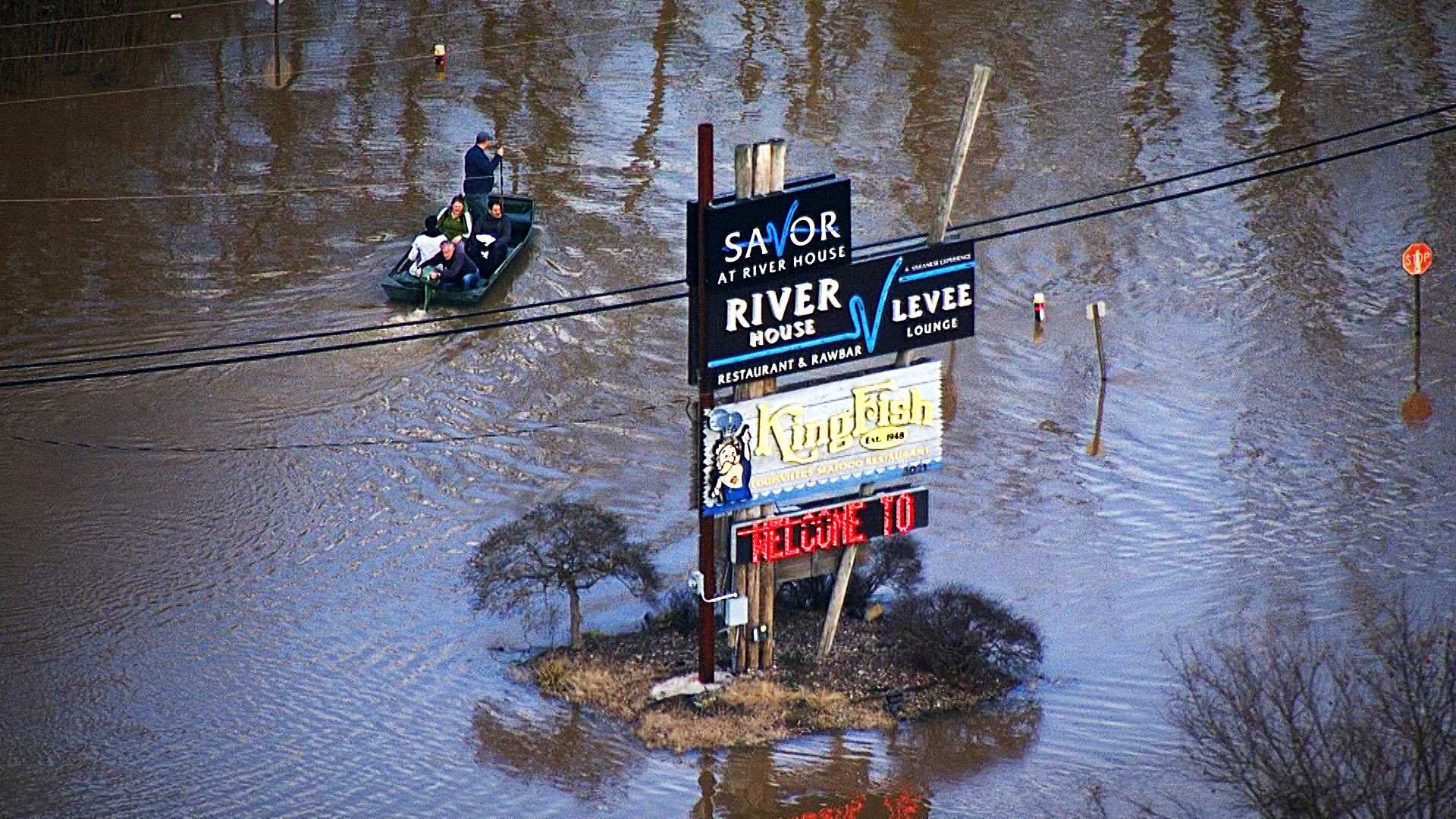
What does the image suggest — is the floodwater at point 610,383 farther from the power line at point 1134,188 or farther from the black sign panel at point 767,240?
the black sign panel at point 767,240

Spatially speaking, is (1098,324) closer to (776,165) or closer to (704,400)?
(776,165)

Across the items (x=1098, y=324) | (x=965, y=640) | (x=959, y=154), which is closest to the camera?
(x=959, y=154)

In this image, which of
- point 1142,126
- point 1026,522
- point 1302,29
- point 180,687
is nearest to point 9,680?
point 180,687

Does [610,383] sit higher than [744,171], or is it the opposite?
[744,171]

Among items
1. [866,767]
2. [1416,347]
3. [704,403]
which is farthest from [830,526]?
[1416,347]

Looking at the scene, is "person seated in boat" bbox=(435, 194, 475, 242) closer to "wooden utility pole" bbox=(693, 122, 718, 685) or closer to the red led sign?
"wooden utility pole" bbox=(693, 122, 718, 685)

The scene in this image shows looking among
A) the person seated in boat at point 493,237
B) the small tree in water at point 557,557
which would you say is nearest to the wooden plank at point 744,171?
the small tree in water at point 557,557

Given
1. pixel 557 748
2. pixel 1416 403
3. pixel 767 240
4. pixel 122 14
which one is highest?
pixel 122 14

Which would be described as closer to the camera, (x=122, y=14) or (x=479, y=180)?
(x=479, y=180)
